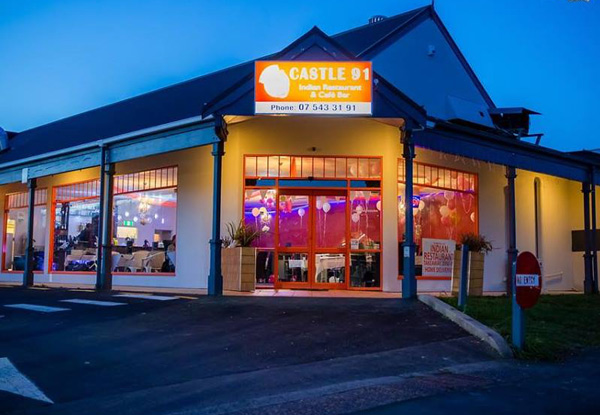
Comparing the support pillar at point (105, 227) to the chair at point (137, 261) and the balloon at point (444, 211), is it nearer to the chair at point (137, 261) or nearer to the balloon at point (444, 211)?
the chair at point (137, 261)

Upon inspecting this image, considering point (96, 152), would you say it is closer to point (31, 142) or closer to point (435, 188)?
point (31, 142)

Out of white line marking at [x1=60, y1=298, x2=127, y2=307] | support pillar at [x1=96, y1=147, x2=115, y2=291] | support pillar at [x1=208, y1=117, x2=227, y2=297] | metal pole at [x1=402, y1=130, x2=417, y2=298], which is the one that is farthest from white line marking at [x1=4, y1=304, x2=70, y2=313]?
metal pole at [x1=402, y1=130, x2=417, y2=298]

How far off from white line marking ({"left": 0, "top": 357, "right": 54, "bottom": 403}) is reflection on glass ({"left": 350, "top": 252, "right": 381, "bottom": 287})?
8.95 m

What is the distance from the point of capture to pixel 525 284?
25.1 ft

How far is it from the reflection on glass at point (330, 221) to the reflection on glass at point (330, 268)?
0.87 ft

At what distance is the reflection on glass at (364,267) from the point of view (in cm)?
1456

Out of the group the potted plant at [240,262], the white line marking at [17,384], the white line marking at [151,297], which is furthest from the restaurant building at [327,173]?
the white line marking at [17,384]

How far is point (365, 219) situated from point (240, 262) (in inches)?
130

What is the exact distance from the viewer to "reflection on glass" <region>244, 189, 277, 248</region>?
14.6 meters

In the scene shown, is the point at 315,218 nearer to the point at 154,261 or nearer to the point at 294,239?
the point at 294,239

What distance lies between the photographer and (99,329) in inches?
351

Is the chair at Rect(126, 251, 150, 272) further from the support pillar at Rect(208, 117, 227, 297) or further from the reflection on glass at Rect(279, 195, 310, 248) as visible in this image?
the support pillar at Rect(208, 117, 227, 297)

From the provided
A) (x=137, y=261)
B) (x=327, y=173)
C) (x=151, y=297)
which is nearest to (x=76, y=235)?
(x=137, y=261)

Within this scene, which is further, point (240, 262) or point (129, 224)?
point (129, 224)
